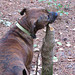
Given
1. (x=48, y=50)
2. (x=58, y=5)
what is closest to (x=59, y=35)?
(x=58, y=5)

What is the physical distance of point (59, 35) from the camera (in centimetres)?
553

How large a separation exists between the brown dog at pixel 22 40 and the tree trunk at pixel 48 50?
28 cm

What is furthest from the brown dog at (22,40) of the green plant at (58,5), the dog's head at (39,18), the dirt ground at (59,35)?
the green plant at (58,5)

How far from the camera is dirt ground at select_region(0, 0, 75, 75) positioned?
429cm

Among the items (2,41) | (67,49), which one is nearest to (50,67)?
(2,41)

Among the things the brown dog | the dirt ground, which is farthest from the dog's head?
the dirt ground

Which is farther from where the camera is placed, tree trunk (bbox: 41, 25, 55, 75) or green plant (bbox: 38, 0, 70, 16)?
green plant (bbox: 38, 0, 70, 16)

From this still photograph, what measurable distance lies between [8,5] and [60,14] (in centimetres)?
265

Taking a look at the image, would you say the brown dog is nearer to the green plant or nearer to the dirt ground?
the dirt ground

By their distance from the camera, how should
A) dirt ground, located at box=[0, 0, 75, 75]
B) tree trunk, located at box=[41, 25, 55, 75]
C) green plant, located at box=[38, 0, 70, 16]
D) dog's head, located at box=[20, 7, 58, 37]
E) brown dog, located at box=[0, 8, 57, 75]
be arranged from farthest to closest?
1. green plant, located at box=[38, 0, 70, 16]
2. dirt ground, located at box=[0, 0, 75, 75]
3. dog's head, located at box=[20, 7, 58, 37]
4. tree trunk, located at box=[41, 25, 55, 75]
5. brown dog, located at box=[0, 8, 57, 75]

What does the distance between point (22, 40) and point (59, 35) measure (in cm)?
239

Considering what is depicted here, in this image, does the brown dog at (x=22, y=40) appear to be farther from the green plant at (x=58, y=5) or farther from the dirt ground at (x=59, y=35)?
the green plant at (x=58, y=5)

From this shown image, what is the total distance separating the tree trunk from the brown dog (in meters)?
0.28

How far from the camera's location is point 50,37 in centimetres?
308
